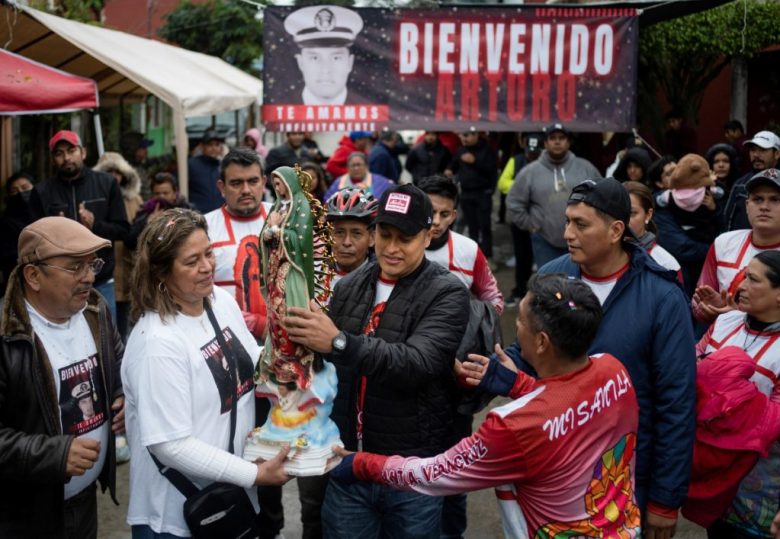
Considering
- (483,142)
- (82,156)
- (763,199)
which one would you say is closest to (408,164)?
(483,142)

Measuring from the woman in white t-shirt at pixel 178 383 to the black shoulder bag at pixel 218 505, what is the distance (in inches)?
1.1

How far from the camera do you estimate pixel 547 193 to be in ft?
27.2

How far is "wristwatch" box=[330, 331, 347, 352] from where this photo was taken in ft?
9.23

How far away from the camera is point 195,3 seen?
29188mm

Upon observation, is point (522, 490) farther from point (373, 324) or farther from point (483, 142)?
point (483, 142)

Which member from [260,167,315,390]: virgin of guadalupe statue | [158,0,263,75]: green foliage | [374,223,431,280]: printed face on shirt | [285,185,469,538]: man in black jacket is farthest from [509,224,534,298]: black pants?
[158,0,263,75]: green foliage

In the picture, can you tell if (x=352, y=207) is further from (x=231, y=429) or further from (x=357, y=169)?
(x=357, y=169)

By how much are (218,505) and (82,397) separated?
2.48 ft

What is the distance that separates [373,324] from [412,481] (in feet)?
2.23

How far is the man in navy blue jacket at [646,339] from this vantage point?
3156 millimetres

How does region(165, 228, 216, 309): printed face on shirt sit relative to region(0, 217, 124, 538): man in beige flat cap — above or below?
above

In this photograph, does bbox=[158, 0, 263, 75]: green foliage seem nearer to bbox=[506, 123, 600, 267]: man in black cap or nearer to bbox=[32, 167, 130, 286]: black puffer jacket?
bbox=[506, 123, 600, 267]: man in black cap

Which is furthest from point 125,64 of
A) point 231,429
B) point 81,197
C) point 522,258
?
point 231,429

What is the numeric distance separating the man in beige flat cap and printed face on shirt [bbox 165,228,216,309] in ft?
1.34
